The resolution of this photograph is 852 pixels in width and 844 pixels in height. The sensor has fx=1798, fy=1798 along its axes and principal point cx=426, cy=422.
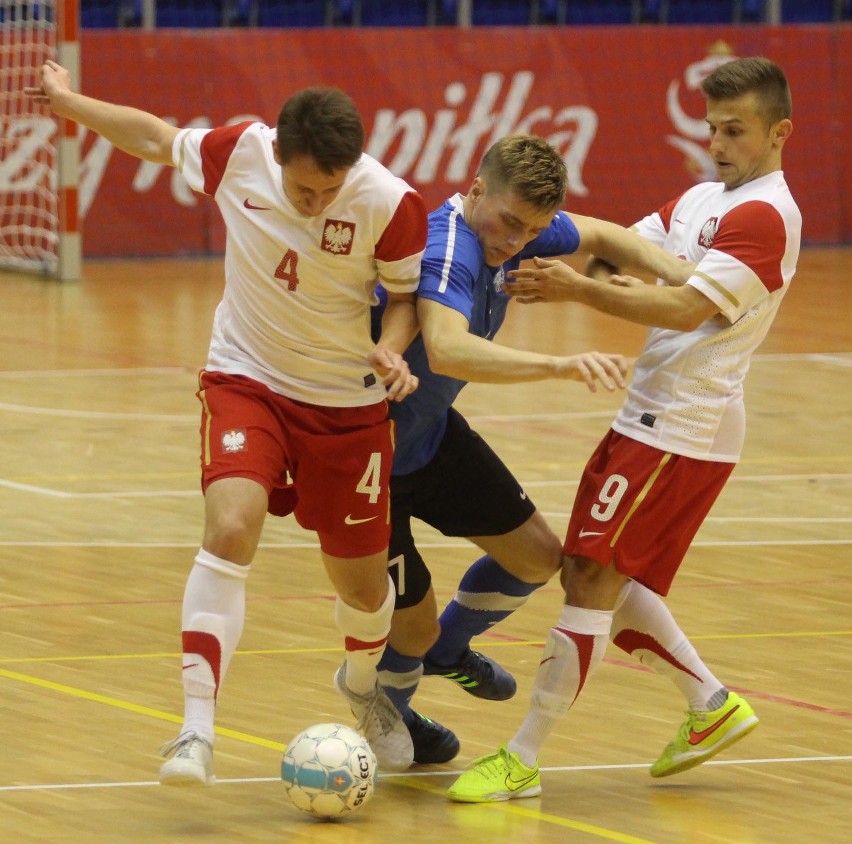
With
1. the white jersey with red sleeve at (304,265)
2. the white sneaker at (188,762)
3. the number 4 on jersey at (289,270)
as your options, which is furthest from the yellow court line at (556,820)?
the number 4 on jersey at (289,270)

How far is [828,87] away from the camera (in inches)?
741

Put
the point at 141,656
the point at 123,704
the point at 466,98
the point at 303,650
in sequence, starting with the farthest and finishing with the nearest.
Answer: the point at 466,98
the point at 303,650
the point at 141,656
the point at 123,704

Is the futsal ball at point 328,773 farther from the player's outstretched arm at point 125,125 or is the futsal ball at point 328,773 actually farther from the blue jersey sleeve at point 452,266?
the player's outstretched arm at point 125,125

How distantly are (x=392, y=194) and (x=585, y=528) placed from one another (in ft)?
3.25

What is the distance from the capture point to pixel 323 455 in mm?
4488

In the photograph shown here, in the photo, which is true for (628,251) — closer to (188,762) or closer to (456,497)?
(456,497)

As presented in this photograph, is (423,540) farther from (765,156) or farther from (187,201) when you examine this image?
(187,201)

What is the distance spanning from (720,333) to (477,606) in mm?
1101

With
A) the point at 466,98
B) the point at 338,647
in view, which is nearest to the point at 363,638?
the point at 338,647

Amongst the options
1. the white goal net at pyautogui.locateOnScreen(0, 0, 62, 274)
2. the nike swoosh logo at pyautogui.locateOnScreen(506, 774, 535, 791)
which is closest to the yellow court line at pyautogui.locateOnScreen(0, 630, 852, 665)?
the nike swoosh logo at pyautogui.locateOnScreen(506, 774, 535, 791)

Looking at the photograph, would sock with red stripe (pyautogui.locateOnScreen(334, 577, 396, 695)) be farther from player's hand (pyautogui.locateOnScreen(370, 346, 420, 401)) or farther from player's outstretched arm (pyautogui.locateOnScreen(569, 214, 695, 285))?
player's outstretched arm (pyautogui.locateOnScreen(569, 214, 695, 285))

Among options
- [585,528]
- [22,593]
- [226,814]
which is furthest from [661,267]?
[22,593]

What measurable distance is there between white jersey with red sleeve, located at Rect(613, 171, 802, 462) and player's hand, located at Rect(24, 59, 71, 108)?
1.75m

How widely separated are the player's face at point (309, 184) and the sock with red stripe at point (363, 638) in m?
1.00
